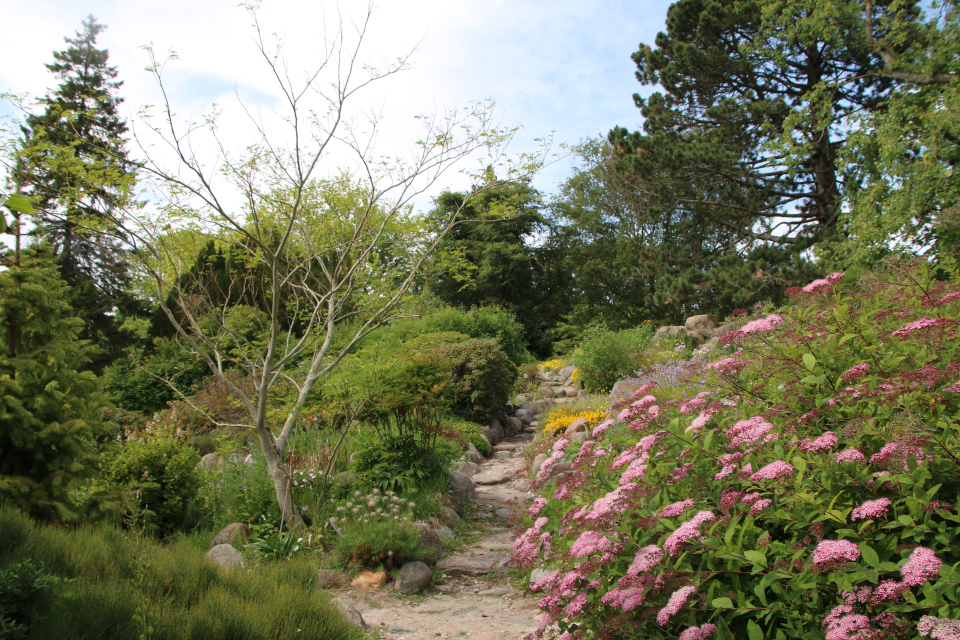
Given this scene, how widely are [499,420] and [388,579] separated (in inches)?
226

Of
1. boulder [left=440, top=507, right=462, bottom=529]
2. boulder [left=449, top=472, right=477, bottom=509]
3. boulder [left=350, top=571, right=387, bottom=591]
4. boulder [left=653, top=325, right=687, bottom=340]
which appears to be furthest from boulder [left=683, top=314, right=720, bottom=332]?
boulder [left=350, top=571, right=387, bottom=591]

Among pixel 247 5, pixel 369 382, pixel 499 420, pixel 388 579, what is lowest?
pixel 388 579

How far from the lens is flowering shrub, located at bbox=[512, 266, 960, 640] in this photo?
1.64 m

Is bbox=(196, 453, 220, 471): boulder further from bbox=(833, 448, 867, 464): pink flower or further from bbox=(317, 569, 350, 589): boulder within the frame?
bbox=(833, 448, 867, 464): pink flower

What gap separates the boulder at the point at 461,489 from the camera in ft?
18.7

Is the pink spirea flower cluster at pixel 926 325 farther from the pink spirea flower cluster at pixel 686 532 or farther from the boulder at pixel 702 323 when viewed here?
the boulder at pixel 702 323

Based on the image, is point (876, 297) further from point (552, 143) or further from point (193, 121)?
point (193, 121)

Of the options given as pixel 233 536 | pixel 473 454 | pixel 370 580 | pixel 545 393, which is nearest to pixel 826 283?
pixel 370 580

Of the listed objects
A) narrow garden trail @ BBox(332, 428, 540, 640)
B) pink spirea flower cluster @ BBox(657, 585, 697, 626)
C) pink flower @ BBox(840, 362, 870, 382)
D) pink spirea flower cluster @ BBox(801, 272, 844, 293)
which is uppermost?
pink spirea flower cluster @ BBox(801, 272, 844, 293)

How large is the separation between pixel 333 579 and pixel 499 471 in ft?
11.6

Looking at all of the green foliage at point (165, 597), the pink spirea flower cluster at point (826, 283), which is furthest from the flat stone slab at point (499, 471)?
the pink spirea flower cluster at point (826, 283)

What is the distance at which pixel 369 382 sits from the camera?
16.8 ft

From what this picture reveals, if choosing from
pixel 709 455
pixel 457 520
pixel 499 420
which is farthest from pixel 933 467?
pixel 499 420

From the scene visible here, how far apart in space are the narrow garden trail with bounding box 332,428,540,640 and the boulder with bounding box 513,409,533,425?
16.0ft
